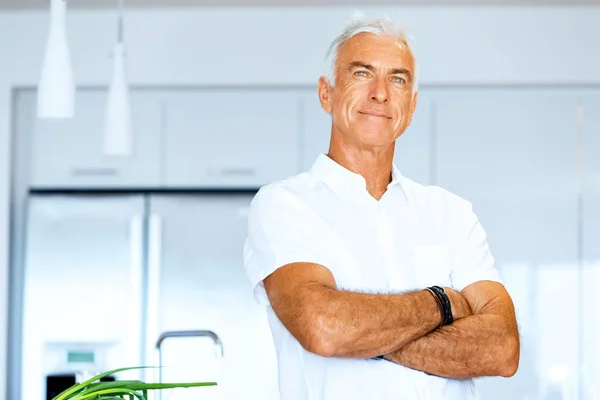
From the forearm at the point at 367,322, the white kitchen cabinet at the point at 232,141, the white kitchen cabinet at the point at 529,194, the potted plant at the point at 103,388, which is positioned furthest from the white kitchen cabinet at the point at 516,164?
the potted plant at the point at 103,388

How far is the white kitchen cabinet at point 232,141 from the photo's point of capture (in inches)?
176

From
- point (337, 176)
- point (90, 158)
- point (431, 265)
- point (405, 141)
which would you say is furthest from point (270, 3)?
point (431, 265)

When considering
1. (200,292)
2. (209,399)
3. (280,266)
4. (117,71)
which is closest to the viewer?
(280,266)

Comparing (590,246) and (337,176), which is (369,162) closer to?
(337,176)

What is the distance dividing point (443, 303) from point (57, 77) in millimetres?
1345

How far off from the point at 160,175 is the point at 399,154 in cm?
113

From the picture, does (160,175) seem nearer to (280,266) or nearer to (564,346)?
(564,346)

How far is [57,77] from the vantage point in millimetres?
2656

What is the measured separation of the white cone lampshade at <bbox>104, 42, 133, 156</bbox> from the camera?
129 inches


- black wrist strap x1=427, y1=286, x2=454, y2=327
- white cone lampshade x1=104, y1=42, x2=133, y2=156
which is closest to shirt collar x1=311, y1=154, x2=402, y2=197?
black wrist strap x1=427, y1=286, x2=454, y2=327

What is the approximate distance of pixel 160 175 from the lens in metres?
4.49

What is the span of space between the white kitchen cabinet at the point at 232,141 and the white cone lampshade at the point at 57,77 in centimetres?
177

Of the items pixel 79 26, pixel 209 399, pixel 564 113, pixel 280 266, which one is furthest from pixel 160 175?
pixel 280 266

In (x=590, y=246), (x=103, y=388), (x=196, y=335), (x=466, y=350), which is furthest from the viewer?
(x=590, y=246)
